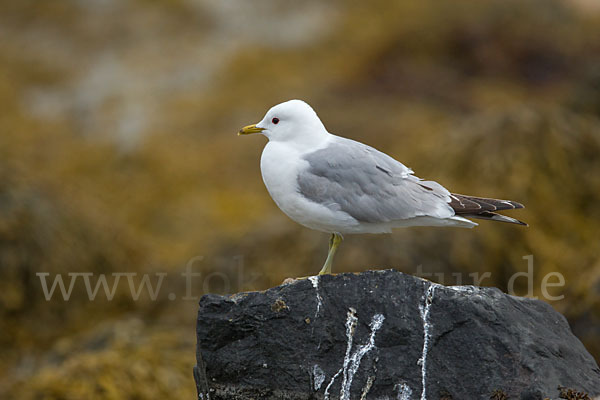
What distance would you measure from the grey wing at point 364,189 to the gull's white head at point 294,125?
0.51 ft

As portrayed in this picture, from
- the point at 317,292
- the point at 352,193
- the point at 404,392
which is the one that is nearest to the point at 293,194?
→ the point at 352,193

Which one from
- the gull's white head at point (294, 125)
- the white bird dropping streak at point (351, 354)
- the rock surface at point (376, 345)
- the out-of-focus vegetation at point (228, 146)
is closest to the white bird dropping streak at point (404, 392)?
the rock surface at point (376, 345)

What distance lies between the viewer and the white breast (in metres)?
4.70

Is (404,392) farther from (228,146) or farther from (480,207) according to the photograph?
(228,146)

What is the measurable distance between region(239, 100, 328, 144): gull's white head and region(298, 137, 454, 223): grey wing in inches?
6.1

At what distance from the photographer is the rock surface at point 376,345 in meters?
4.09

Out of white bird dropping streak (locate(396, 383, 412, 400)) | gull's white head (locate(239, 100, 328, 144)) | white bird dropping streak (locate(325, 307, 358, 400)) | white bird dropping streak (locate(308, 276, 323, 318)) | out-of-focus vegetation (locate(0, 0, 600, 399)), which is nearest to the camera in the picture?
white bird dropping streak (locate(396, 383, 412, 400))

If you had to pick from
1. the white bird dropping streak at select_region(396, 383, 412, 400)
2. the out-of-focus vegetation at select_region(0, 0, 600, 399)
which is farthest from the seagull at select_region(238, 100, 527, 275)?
the out-of-focus vegetation at select_region(0, 0, 600, 399)

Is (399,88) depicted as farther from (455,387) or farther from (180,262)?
(455,387)

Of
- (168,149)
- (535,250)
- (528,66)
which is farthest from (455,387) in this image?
(528,66)

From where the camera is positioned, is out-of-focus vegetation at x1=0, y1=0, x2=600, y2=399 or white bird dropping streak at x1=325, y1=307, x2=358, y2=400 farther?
out-of-focus vegetation at x1=0, y1=0, x2=600, y2=399

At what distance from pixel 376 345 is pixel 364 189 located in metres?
1.07

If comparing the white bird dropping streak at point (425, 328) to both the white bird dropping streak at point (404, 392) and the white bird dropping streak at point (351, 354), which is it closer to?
the white bird dropping streak at point (404, 392)

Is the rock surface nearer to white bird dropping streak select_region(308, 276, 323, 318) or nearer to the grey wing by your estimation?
white bird dropping streak select_region(308, 276, 323, 318)
